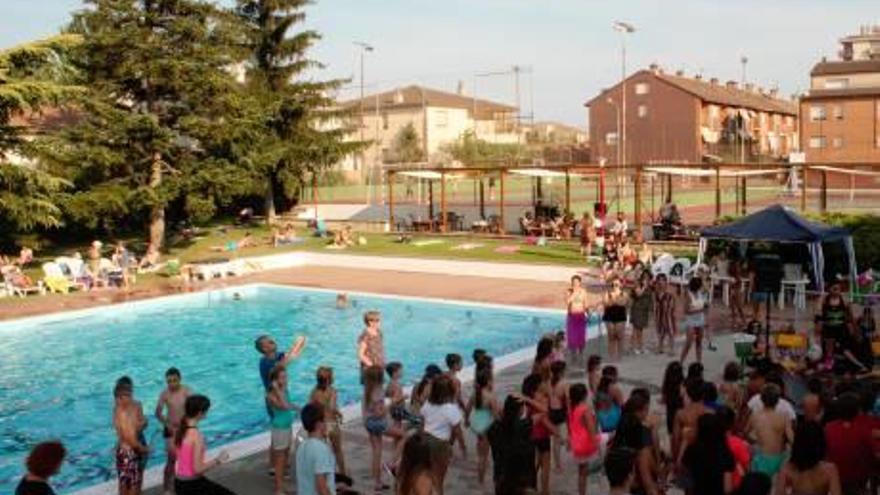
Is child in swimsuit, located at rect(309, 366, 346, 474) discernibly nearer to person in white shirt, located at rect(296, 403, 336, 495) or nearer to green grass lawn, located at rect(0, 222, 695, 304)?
person in white shirt, located at rect(296, 403, 336, 495)

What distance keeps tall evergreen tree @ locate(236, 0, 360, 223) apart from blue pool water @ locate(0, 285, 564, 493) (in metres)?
14.1

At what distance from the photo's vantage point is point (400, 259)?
2836 centimetres

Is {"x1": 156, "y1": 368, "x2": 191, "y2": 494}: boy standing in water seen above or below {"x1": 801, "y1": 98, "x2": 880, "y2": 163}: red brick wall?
below

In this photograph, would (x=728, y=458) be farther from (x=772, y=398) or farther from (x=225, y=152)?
(x=225, y=152)

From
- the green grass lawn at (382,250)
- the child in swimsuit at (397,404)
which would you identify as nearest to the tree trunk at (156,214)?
the green grass lawn at (382,250)

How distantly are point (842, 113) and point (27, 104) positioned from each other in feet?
205

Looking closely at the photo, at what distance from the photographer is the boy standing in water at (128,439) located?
7.75 m

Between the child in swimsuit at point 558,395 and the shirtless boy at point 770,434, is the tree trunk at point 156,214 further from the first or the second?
the shirtless boy at point 770,434

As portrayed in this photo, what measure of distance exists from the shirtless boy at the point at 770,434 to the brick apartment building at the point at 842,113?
6742 cm

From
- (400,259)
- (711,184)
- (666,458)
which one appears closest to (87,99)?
(400,259)

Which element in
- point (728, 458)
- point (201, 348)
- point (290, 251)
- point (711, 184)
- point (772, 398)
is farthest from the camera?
point (711, 184)

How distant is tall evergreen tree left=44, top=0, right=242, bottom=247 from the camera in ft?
95.8

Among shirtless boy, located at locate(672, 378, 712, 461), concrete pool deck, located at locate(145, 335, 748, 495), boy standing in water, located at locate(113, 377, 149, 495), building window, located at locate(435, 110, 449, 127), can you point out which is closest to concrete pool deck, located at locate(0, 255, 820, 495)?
concrete pool deck, located at locate(145, 335, 748, 495)

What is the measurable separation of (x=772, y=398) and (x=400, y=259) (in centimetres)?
2143
